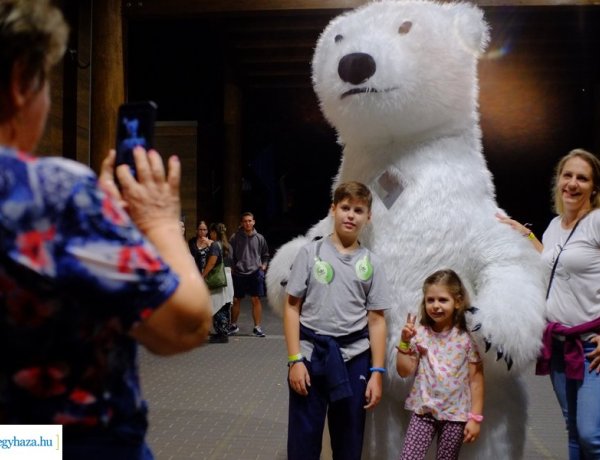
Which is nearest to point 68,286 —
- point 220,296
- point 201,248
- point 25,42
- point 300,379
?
point 25,42

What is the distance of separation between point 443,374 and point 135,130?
5.36 feet

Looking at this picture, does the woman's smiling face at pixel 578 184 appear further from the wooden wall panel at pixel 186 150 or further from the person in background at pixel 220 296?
the wooden wall panel at pixel 186 150

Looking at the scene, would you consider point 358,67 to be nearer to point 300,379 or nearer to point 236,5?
point 300,379

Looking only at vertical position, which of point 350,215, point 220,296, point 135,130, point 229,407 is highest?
point 135,130

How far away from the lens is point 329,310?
2.52 m

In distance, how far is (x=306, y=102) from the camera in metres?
16.3

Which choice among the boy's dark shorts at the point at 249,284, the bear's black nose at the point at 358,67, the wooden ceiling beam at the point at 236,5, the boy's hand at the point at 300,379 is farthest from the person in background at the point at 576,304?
the wooden ceiling beam at the point at 236,5

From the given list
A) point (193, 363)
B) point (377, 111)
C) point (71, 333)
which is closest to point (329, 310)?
point (377, 111)

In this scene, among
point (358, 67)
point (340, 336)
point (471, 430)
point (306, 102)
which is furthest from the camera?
point (306, 102)

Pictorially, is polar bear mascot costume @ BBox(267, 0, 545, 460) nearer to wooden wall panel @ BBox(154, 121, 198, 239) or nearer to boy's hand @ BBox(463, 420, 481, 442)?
boy's hand @ BBox(463, 420, 481, 442)

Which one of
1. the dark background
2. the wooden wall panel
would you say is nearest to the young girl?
the dark background

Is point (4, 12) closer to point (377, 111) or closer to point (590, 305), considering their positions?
point (377, 111)

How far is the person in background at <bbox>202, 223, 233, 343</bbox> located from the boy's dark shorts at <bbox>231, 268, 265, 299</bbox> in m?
0.18

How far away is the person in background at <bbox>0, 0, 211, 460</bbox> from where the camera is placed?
0.87 metres
